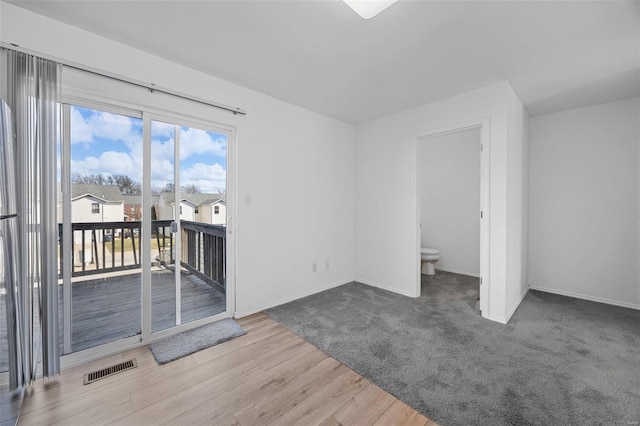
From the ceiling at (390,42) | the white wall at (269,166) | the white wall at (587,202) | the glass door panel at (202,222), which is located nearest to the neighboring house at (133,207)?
the glass door panel at (202,222)

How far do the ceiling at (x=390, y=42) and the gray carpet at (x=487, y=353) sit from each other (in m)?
2.48

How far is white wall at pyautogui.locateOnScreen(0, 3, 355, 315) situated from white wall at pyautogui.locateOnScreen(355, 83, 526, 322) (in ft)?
1.02

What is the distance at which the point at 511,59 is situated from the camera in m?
2.26

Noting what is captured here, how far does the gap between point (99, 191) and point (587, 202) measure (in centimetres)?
550

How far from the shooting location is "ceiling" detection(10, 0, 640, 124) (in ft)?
5.63

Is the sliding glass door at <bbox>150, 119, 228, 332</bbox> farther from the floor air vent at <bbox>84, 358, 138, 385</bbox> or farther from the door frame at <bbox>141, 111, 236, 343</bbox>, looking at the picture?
the floor air vent at <bbox>84, 358, 138, 385</bbox>

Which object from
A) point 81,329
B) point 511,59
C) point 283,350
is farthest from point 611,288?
point 81,329

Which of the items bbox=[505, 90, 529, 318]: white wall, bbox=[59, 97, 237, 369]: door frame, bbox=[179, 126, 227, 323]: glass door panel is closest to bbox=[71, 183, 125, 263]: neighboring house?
bbox=[59, 97, 237, 369]: door frame

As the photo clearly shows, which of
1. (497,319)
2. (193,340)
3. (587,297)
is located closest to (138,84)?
(193,340)

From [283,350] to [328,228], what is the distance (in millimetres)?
1926

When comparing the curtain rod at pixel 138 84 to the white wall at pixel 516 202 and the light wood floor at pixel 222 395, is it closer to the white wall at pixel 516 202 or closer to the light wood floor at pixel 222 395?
the light wood floor at pixel 222 395

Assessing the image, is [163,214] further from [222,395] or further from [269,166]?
[222,395]

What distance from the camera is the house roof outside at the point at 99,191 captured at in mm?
2039

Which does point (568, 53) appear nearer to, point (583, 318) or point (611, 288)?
point (583, 318)
